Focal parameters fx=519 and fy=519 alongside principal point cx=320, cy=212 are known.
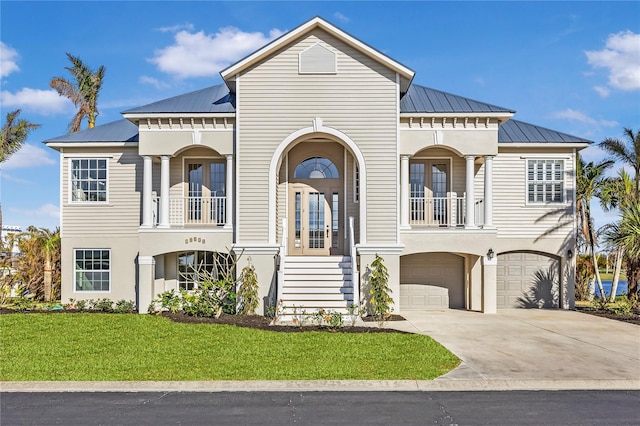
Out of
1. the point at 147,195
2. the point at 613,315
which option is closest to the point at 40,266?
the point at 147,195

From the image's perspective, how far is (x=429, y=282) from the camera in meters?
17.8

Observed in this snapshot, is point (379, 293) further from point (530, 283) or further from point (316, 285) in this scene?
point (530, 283)

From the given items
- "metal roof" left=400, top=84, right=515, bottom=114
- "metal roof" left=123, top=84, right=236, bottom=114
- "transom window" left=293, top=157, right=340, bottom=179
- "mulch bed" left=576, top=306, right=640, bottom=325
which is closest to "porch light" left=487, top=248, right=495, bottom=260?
"mulch bed" left=576, top=306, right=640, bottom=325

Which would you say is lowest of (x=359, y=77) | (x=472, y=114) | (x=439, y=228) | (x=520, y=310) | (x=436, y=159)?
(x=520, y=310)

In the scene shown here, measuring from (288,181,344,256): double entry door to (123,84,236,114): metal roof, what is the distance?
3506 millimetres

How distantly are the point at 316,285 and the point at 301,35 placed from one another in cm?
755

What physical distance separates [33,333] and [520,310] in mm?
14577

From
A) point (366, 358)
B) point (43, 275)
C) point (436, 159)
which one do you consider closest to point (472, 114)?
point (436, 159)

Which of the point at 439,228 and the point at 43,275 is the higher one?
the point at 439,228

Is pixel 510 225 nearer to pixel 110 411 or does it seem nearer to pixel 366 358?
pixel 366 358

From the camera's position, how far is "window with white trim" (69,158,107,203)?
59.4ft

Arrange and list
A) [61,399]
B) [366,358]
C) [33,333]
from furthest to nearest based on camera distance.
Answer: [33,333]
[366,358]
[61,399]

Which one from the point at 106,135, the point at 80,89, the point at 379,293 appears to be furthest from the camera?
the point at 80,89

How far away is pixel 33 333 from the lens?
1195 centimetres
